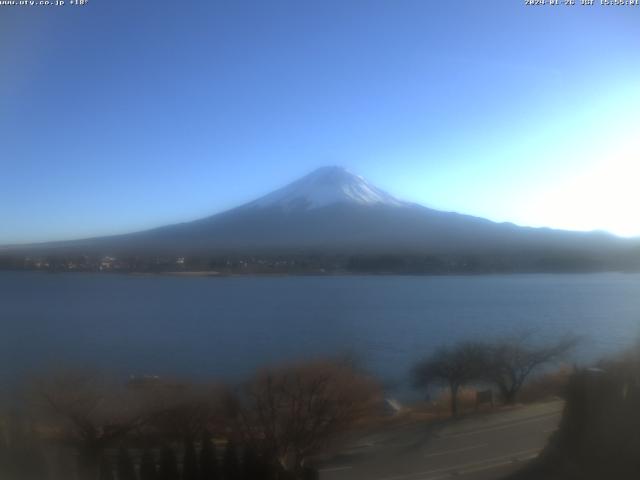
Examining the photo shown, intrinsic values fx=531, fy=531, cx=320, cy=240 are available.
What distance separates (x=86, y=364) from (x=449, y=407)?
2509 millimetres

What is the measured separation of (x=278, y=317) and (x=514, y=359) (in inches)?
75.3

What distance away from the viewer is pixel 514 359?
375cm

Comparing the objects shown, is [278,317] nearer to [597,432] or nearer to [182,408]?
[182,408]

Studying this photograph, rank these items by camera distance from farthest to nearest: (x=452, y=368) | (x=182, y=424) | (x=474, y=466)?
(x=452, y=368), (x=182, y=424), (x=474, y=466)

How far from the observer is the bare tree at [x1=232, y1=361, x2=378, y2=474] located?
3.09 m

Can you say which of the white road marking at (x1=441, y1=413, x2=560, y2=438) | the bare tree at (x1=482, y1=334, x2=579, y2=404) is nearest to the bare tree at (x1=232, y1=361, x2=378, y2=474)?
the white road marking at (x1=441, y1=413, x2=560, y2=438)

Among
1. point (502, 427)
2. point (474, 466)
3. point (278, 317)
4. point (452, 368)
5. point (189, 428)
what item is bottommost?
point (474, 466)

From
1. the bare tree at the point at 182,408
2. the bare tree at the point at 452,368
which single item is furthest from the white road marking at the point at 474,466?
the bare tree at the point at 182,408

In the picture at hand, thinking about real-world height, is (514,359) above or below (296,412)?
above

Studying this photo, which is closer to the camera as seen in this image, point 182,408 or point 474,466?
point 474,466

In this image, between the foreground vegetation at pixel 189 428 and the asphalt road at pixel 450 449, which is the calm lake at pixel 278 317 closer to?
the foreground vegetation at pixel 189 428

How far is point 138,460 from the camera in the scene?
10.1ft

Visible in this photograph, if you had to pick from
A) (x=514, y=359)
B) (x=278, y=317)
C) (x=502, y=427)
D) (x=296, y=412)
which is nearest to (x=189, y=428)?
(x=296, y=412)

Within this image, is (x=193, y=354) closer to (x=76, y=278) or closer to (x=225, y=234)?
(x=76, y=278)
